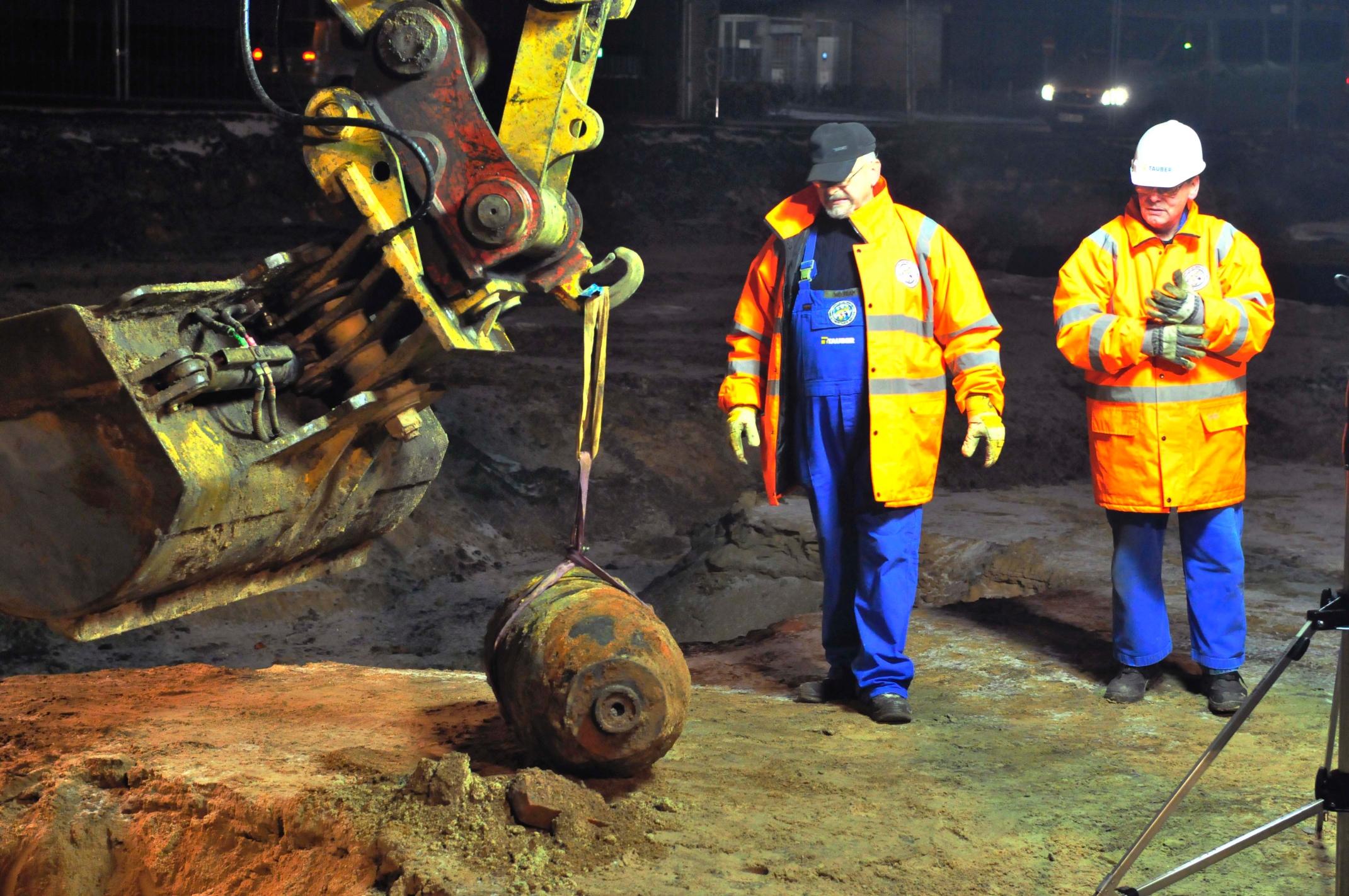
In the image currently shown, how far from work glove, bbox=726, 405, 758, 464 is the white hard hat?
1.48 meters

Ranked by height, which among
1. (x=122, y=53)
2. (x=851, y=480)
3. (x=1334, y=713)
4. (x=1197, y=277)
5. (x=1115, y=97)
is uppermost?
(x=122, y=53)

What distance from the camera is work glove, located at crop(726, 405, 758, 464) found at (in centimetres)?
450

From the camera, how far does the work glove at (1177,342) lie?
436 centimetres

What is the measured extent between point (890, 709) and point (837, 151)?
5.96ft

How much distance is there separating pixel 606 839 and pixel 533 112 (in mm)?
1915

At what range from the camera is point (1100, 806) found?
11.9 ft

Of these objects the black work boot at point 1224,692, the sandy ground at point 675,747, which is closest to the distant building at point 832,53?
the sandy ground at point 675,747

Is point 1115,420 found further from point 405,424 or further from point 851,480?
point 405,424

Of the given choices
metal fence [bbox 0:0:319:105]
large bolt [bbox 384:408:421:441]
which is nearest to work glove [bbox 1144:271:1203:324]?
large bolt [bbox 384:408:421:441]

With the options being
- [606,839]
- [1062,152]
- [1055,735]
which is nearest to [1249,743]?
[1055,735]

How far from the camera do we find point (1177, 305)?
4348 millimetres

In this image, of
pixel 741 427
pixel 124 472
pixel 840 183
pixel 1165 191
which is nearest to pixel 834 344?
pixel 741 427

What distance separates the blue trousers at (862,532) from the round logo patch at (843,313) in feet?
0.80

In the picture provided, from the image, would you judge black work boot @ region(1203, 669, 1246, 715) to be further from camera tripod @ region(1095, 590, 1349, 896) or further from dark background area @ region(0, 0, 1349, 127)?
dark background area @ region(0, 0, 1349, 127)
